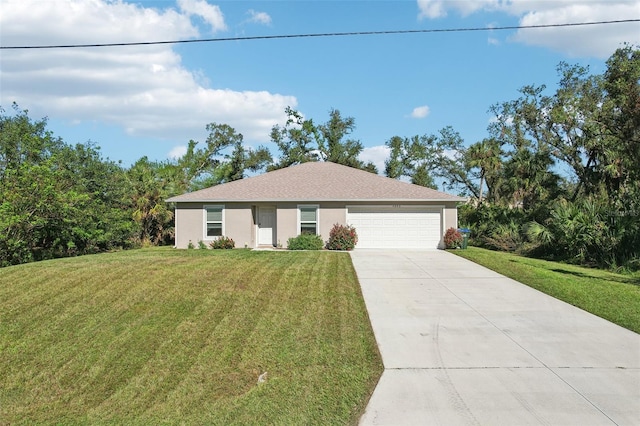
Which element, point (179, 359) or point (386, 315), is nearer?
point (179, 359)

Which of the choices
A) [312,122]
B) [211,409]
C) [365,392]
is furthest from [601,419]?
[312,122]

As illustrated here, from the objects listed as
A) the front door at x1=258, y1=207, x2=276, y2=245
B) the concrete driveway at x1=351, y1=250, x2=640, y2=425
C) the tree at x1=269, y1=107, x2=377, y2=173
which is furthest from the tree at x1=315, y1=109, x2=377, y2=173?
the concrete driveway at x1=351, y1=250, x2=640, y2=425

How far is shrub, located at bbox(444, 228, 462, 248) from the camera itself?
20359 mm

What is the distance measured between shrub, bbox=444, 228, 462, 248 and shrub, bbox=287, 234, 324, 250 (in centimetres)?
555

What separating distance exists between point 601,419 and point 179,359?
513cm

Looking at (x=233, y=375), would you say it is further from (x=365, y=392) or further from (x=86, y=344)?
(x=86, y=344)

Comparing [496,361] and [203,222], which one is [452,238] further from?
[496,361]

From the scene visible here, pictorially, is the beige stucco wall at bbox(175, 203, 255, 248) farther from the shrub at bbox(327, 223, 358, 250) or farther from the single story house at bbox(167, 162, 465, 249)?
the shrub at bbox(327, 223, 358, 250)

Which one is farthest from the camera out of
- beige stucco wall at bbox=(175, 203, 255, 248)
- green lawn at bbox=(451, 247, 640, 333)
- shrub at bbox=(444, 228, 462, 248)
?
beige stucco wall at bbox=(175, 203, 255, 248)

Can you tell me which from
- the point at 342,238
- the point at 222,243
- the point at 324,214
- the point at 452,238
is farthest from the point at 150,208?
the point at 452,238

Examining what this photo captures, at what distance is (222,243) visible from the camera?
2055 centimetres

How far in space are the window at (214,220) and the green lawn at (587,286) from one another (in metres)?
11.3

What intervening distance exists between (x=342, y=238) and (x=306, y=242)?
158cm

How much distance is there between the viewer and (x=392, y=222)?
70.0 ft
